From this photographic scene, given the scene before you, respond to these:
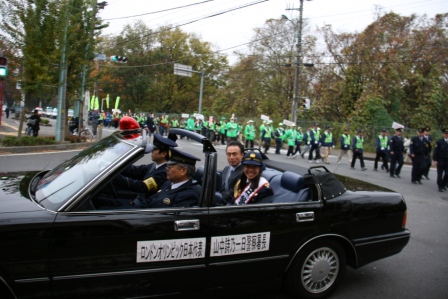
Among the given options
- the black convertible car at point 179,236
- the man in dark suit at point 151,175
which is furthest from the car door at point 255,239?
the man in dark suit at point 151,175

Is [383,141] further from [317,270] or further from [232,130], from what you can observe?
[317,270]

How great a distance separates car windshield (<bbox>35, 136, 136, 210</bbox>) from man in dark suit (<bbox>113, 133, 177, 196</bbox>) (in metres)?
0.47

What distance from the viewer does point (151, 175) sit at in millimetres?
4199

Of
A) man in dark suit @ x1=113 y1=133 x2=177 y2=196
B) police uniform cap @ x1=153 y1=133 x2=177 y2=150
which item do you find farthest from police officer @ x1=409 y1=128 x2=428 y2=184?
police uniform cap @ x1=153 y1=133 x2=177 y2=150

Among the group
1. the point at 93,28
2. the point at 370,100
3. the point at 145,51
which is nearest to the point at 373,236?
the point at 93,28

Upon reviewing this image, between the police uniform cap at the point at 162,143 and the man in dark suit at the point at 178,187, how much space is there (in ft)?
0.98

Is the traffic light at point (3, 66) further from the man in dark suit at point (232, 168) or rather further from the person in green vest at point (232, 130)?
the person in green vest at point (232, 130)

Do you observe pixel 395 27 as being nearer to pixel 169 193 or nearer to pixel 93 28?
pixel 93 28

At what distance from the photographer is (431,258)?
519 cm

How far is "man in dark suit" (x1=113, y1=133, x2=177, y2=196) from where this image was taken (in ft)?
13.1

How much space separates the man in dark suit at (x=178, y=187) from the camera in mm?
3281

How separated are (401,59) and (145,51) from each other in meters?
38.2

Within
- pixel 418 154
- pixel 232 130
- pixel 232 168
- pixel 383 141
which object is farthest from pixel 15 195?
pixel 232 130

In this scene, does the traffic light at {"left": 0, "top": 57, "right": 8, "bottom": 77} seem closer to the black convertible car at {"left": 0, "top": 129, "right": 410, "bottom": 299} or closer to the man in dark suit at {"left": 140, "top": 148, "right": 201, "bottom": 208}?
the black convertible car at {"left": 0, "top": 129, "right": 410, "bottom": 299}
